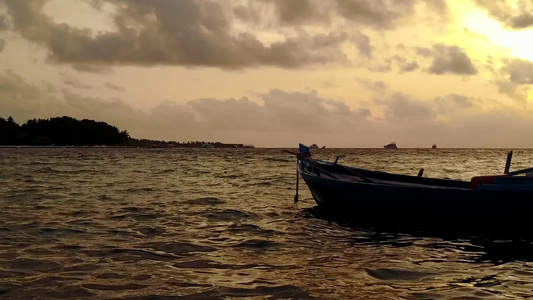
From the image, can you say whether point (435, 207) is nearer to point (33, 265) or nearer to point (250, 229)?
point (250, 229)

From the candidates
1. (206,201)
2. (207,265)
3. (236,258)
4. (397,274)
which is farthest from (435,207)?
(206,201)

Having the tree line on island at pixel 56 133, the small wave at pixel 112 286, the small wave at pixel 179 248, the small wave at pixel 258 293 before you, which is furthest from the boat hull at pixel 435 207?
the tree line on island at pixel 56 133

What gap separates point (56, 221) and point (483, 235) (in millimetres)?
11397

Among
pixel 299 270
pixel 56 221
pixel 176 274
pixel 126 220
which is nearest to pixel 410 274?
pixel 299 270

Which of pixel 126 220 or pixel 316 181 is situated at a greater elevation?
pixel 316 181

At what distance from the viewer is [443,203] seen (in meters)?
12.3

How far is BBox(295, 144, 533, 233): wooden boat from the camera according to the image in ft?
37.7

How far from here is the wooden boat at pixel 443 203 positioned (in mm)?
11477

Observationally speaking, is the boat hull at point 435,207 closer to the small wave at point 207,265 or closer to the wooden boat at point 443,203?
the wooden boat at point 443,203

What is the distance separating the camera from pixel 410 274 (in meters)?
8.30

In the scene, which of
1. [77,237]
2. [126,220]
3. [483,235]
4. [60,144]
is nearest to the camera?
[77,237]

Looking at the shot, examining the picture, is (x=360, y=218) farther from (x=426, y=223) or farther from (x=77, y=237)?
(x=77, y=237)

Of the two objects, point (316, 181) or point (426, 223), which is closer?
point (426, 223)

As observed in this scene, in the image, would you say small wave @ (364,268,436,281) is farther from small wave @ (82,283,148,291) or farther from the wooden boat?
the wooden boat
